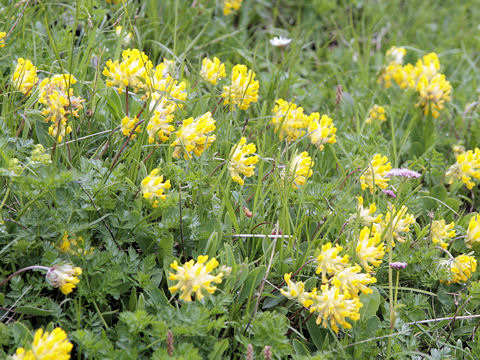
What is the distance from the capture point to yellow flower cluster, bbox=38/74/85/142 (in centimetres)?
216

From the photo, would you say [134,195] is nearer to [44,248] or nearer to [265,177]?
[44,248]

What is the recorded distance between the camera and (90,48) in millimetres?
2785

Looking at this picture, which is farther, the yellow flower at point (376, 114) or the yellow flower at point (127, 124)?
the yellow flower at point (376, 114)

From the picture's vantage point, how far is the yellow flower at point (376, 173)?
2385 millimetres

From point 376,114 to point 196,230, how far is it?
1543 mm

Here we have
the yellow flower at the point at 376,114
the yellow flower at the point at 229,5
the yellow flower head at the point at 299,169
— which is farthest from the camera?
the yellow flower at the point at 229,5

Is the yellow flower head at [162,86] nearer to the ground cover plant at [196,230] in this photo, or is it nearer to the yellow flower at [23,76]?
the ground cover plant at [196,230]

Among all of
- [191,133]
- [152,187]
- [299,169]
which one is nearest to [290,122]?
[299,169]

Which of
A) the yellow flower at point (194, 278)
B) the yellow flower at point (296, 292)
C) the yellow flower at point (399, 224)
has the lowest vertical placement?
the yellow flower at point (296, 292)

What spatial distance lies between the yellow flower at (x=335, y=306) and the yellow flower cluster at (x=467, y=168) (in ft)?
3.58

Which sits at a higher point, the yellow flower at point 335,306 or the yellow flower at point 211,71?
the yellow flower at point 211,71

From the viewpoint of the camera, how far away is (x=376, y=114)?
325 centimetres

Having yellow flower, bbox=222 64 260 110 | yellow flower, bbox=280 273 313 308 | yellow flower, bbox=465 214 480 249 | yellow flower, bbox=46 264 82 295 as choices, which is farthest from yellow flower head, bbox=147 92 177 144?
yellow flower, bbox=465 214 480 249

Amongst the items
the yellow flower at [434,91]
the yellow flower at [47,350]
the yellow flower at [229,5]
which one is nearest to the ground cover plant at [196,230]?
the yellow flower at [47,350]
